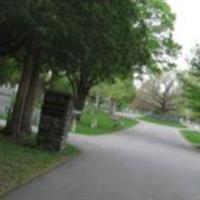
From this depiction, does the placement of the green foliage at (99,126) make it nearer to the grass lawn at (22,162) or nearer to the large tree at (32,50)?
the large tree at (32,50)

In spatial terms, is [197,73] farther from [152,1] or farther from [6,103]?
[6,103]

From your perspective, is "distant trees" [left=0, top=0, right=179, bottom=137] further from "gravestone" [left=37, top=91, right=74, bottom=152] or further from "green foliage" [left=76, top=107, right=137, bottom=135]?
"green foliage" [left=76, top=107, right=137, bottom=135]

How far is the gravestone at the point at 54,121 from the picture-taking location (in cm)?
1670

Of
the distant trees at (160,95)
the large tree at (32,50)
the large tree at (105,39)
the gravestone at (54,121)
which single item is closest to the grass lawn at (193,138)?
the large tree at (105,39)

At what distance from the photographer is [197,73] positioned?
112ft

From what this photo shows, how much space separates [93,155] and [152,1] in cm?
2254

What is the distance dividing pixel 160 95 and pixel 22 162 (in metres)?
96.1

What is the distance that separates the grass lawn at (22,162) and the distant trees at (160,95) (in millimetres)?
85883

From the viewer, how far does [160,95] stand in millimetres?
108062

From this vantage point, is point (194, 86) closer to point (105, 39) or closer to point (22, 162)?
point (105, 39)

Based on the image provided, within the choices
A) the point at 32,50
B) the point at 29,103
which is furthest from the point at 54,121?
the point at 29,103

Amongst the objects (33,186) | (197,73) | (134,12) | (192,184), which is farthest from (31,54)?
Result: (197,73)

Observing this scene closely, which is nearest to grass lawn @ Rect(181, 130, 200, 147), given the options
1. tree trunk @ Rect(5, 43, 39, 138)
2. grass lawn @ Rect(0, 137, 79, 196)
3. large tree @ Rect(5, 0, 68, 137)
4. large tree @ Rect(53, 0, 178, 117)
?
large tree @ Rect(53, 0, 178, 117)

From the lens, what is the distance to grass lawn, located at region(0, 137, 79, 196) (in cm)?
1045
